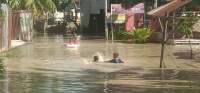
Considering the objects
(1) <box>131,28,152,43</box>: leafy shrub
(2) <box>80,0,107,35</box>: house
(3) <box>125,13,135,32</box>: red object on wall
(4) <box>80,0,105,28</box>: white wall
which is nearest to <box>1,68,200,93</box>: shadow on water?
(1) <box>131,28,152,43</box>: leafy shrub

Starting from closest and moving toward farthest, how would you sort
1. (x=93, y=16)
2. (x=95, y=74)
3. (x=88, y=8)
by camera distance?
(x=95, y=74) < (x=93, y=16) < (x=88, y=8)

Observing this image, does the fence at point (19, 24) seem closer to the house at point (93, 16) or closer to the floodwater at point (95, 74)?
the floodwater at point (95, 74)

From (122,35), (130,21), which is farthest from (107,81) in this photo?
(130,21)

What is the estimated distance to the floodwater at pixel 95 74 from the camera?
1396 cm

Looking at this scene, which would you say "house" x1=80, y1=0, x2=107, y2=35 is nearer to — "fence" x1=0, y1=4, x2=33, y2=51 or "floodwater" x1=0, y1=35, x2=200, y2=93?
"fence" x1=0, y1=4, x2=33, y2=51

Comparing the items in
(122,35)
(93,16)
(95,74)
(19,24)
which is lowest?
(95,74)

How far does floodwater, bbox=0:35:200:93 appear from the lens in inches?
549

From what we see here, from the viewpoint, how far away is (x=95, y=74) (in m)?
17.4

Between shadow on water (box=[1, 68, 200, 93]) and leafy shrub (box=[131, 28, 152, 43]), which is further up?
leafy shrub (box=[131, 28, 152, 43])

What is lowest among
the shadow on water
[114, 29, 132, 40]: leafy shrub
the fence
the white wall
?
the shadow on water

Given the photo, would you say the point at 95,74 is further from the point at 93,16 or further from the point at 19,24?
the point at 93,16

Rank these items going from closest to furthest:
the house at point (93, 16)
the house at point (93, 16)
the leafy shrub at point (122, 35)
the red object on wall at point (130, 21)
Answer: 1. the leafy shrub at point (122, 35)
2. the red object on wall at point (130, 21)
3. the house at point (93, 16)
4. the house at point (93, 16)

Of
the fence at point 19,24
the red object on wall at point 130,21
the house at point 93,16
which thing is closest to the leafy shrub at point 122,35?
the red object on wall at point 130,21

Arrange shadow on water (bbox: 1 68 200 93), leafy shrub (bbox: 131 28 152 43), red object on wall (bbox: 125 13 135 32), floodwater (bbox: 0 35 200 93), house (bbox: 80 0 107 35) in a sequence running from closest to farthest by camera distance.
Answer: shadow on water (bbox: 1 68 200 93), floodwater (bbox: 0 35 200 93), leafy shrub (bbox: 131 28 152 43), red object on wall (bbox: 125 13 135 32), house (bbox: 80 0 107 35)
